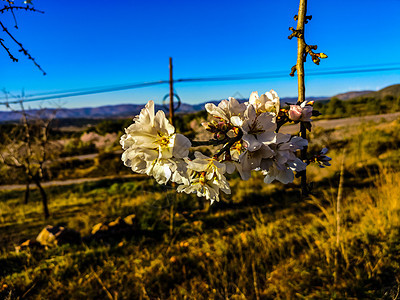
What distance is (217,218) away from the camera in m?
5.34

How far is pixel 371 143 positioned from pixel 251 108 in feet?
32.5

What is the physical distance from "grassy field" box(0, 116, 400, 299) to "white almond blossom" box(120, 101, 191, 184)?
1.06 m

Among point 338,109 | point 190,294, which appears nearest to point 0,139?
point 190,294

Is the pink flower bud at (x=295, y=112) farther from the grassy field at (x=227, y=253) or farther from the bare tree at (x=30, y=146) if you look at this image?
the bare tree at (x=30, y=146)

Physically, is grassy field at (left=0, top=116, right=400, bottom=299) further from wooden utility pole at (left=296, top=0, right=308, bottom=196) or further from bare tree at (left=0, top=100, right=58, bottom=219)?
bare tree at (left=0, top=100, right=58, bottom=219)

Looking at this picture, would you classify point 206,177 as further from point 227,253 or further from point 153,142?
point 227,253

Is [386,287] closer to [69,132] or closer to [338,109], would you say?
[338,109]

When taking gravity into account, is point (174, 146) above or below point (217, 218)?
above

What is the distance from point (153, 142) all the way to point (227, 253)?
3633mm

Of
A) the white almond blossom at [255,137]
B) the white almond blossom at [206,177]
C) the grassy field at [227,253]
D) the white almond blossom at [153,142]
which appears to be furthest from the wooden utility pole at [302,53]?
the grassy field at [227,253]

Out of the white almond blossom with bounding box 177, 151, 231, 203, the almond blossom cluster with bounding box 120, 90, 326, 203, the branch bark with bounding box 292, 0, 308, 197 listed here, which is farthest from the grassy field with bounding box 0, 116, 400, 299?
the branch bark with bounding box 292, 0, 308, 197

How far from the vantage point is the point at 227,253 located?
3867 mm

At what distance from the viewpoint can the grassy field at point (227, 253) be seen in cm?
304

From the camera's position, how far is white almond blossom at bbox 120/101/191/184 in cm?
65
